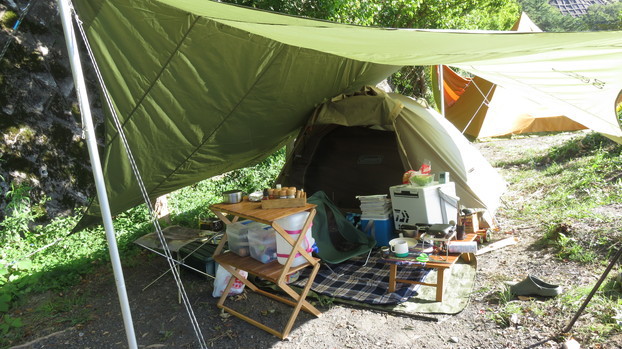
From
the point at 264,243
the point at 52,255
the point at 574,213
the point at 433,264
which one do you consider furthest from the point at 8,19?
the point at 574,213

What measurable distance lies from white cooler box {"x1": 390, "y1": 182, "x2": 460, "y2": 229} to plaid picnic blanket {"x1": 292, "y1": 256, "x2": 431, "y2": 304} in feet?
1.45

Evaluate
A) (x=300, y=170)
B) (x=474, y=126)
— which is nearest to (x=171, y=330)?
(x=300, y=170)

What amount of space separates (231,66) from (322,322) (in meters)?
1.83

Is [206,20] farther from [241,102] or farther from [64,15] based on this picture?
[241,102]

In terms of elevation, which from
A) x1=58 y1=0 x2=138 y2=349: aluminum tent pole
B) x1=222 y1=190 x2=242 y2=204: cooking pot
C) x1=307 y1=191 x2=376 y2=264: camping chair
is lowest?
x1=307 y1=191 x2=376 y2=264: camping chair

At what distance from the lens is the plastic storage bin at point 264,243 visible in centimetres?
261

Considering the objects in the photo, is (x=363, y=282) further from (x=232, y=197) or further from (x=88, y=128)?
(x=88, y=128)

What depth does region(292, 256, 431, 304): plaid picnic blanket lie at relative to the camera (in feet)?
9.24

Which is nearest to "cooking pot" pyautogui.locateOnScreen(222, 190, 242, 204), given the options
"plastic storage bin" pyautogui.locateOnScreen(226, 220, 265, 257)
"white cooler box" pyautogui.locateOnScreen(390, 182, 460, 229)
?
"plastic storage bin" pyautogui.locateOnScreen(226, 220, 265, 257)

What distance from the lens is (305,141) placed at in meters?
4.29

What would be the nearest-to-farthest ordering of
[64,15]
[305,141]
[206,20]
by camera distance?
[64,15] → [206,20] → [305,141]

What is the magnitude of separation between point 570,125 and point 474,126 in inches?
82.0

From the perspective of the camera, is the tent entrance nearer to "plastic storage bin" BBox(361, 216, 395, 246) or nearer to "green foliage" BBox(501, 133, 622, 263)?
"plastic storage bin" BBox(361, 216, 395, 246)

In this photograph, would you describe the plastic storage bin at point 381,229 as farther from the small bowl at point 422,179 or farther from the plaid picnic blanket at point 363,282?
the small bowl at point 422,179
